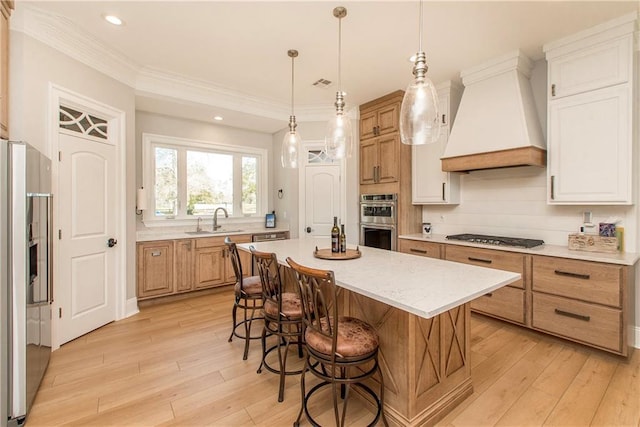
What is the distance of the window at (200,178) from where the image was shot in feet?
14.2

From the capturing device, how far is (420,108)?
1.70m

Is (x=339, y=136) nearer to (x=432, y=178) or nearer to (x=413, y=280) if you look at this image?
(x=413, y=280)

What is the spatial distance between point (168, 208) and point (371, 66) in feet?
11.5

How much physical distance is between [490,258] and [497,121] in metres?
1.48

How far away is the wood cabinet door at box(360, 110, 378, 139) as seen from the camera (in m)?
4.31

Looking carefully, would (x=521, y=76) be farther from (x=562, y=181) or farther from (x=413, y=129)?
(x=413, y=129)

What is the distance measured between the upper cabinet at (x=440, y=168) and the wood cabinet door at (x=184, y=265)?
327cm

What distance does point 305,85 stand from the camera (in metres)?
3.83

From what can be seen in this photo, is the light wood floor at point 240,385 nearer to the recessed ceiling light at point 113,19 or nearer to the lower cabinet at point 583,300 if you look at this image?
the lower cabinet at point 583,300

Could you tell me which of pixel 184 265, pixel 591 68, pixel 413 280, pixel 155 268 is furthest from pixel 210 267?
pixel 591 68

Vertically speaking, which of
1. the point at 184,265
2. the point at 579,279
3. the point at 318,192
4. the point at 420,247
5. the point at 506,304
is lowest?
the point at 506,304

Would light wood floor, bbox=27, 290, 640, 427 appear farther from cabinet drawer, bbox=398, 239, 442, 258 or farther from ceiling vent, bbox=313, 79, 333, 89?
ceiling vent, bbox=313, 79, 333, 89

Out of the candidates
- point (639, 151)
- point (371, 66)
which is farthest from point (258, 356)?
point (639, 151)

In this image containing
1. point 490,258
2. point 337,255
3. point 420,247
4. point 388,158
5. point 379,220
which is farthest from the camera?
point 379,220
